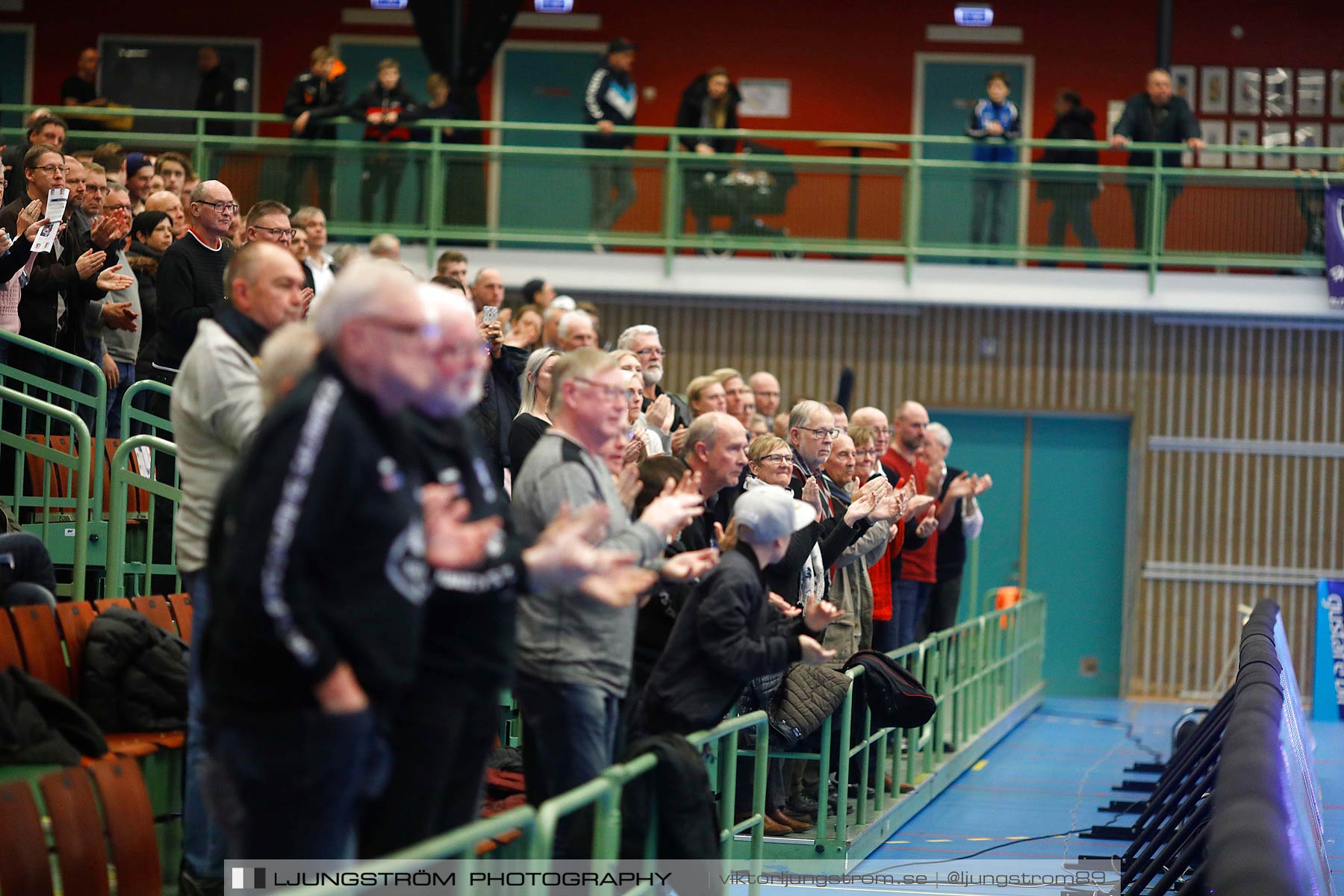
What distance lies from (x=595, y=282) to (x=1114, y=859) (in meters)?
7.48

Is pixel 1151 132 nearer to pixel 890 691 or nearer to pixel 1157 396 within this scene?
pixel 1157 396

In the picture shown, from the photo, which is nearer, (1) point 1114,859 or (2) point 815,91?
(1) point 1114,859

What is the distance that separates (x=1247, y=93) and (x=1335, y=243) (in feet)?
11.2

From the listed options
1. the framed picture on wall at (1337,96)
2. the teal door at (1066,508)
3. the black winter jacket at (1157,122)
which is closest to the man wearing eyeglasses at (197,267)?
the black winter jacket at (1157,122)

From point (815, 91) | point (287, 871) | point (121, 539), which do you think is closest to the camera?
point (287, 871)

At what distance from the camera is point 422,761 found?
3061 mm

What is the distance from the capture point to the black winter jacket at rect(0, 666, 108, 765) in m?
4.29

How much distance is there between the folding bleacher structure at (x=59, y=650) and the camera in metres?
4.70

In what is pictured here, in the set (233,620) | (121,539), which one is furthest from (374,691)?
(121,539)

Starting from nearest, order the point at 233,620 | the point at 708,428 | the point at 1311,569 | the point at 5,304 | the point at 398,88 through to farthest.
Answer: the point at 233,620
the point at 708,428
the point at 5,304
the point at 398,88
the point at 1311,569

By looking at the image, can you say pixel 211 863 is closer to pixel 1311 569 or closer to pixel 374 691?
pixel 374 691

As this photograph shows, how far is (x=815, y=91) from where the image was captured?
16.8m

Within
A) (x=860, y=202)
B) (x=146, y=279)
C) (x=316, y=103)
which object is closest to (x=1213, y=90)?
(x=860, y=202)

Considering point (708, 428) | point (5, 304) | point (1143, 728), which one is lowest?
point (1143, 728)
